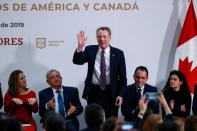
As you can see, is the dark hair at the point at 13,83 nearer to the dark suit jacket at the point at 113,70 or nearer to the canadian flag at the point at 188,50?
the dark suit jacket at the point at 113,70

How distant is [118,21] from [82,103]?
1295 millimetres

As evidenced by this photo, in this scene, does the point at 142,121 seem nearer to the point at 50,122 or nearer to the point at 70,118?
the point at 50,122

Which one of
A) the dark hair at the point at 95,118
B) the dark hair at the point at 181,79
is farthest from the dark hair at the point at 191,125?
the dark hair at the point at 181,79

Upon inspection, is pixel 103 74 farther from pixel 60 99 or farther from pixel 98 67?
pixel 60 99

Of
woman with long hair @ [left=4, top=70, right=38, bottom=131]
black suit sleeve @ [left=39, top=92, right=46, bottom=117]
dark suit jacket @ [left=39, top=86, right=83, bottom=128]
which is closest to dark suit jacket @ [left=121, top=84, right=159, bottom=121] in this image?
dark suit jacket @ [left=39, top=86, right=83, bottom=128]

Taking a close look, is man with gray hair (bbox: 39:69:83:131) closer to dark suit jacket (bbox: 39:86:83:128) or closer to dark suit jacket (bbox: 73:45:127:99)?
dark suit jacket (bbox: 39:86:83:128)

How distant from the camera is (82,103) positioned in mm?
8500

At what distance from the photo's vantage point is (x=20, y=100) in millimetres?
7781

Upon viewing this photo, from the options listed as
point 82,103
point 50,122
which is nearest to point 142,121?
point 50,122

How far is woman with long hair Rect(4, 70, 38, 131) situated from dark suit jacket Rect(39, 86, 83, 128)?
102 millimetres

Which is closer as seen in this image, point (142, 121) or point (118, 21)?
point (142, 121)

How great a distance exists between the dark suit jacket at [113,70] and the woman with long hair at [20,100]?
74 centimetres

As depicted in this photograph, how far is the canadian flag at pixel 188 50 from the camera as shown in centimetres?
845

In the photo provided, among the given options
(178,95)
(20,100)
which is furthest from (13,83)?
(178,95)
